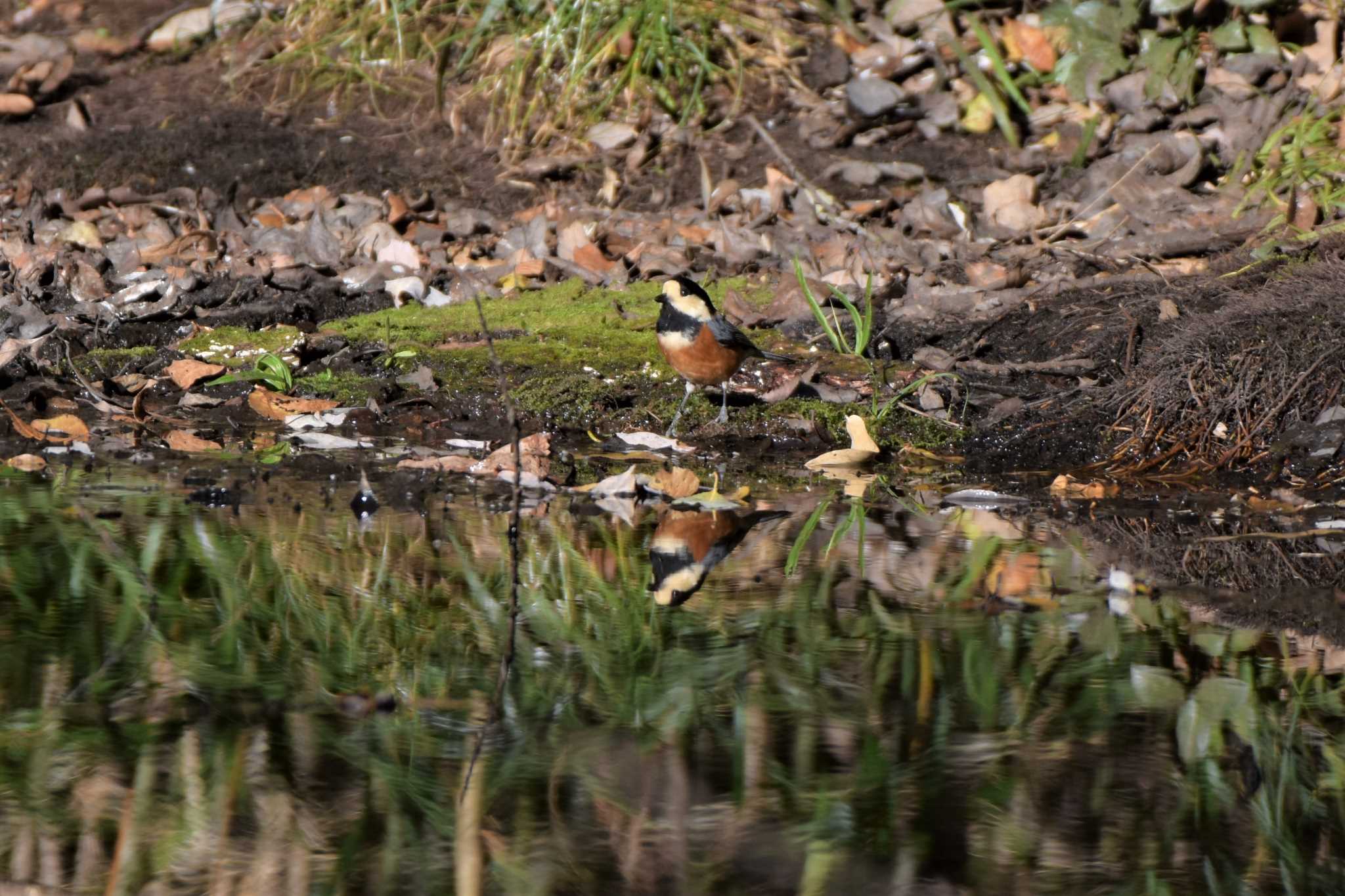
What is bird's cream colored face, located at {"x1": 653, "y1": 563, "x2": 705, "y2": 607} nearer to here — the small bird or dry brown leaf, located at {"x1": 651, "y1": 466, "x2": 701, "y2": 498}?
dry brown leaf, located at {"x1": 651, "y1": 466, "x2": 701, "y2": 498}

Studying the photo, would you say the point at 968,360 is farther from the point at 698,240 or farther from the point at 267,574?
the point at 267,574

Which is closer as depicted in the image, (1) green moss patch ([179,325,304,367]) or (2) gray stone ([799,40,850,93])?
(1) green moss patch ([179,325,304,367])

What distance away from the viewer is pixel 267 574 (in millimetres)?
3043

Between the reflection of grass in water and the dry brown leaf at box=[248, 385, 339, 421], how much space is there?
1627mm

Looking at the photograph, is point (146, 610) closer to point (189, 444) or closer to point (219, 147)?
point (189, 444)

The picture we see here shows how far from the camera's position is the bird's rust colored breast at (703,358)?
14.9 feet

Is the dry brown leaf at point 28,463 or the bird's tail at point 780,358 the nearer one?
the dry brown leaf at point 28,463

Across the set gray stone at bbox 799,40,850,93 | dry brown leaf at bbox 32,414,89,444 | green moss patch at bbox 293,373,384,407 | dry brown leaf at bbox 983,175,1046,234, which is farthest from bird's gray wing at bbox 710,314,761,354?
gray stone at bbox 799,40,850,93

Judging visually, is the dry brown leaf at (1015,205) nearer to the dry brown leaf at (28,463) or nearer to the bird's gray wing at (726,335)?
the bird's gray wing at (726,335)

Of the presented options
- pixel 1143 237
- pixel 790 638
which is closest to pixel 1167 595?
pixel 790 638

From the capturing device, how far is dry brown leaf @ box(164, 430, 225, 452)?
4.34m

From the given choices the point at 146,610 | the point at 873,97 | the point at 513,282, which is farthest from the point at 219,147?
the point at 146,610

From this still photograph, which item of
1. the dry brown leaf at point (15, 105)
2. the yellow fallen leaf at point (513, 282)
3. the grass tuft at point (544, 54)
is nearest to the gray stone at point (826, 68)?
the grass tuft at point (544, 54)

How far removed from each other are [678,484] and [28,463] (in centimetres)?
182
